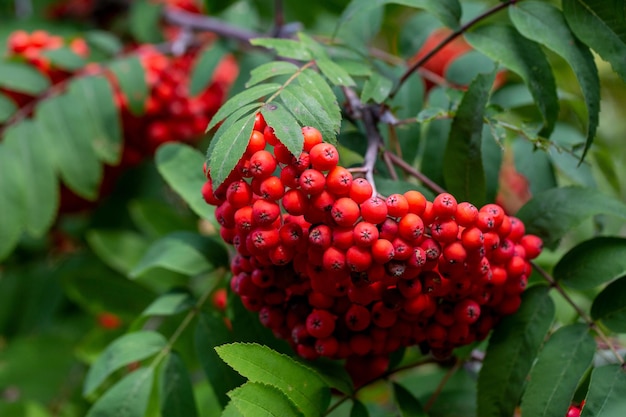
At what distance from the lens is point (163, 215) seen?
1805mm

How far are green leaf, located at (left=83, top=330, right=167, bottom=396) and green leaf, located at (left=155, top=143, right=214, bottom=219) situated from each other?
270 mm

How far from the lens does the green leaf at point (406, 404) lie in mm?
1179

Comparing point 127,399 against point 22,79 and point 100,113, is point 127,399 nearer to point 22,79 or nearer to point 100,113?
point 100,113

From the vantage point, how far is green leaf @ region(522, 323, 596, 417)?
3.52 feet

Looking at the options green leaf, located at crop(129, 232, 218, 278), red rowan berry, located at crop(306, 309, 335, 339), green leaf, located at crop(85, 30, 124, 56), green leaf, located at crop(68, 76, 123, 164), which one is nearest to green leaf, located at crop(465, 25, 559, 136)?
red rowan berry, located at crop(306, 309, 335, 339)

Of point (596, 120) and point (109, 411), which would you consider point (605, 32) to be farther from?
point (109, 411)

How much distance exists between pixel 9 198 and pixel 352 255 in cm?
117

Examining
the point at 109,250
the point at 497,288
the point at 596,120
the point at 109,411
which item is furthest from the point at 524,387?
the point at 109,250

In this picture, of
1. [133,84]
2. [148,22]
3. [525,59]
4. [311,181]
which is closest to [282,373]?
[311,181]

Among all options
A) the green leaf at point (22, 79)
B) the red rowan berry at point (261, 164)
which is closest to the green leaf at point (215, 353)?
the red rowan berry at point (261, 164)

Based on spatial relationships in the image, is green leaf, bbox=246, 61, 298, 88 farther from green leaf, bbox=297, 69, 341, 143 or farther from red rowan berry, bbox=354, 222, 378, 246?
red rowan berry, bbox=354, 222, 378, 246

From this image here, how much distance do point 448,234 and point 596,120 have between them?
0.34 metres

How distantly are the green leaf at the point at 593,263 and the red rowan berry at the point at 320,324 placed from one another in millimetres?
458

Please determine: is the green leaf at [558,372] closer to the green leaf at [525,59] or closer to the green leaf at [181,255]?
the green leaf at [525,59]
